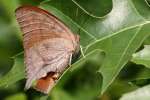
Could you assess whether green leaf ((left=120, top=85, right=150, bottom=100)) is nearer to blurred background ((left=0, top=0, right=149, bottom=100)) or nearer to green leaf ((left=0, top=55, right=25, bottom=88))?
blurred background ((left=0, top=0, right=149, bottom=100))

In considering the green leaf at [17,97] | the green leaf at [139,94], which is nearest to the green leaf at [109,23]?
the green leaf at [139,94]

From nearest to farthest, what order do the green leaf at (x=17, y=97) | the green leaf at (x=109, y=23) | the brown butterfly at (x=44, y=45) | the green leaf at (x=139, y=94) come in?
the green leaf at (x=139, y=94) → the brown butterfly at (x=44, y=45) → the green leaf at (x=109, y=23) → the green leaf at (x=17, y=97)

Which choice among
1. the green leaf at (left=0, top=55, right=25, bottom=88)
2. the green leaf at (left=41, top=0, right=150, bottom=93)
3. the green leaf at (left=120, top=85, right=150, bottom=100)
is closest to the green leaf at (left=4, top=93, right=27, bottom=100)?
the green leaf at (left=0, top=55, right=25, bottom=88)

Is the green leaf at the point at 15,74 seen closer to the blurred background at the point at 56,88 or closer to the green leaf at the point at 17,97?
the blurred background at the point at 56,88

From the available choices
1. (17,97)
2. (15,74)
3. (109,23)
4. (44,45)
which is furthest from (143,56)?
(17,97)

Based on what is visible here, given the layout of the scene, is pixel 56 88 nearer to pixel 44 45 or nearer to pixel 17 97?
pixel 17 97
